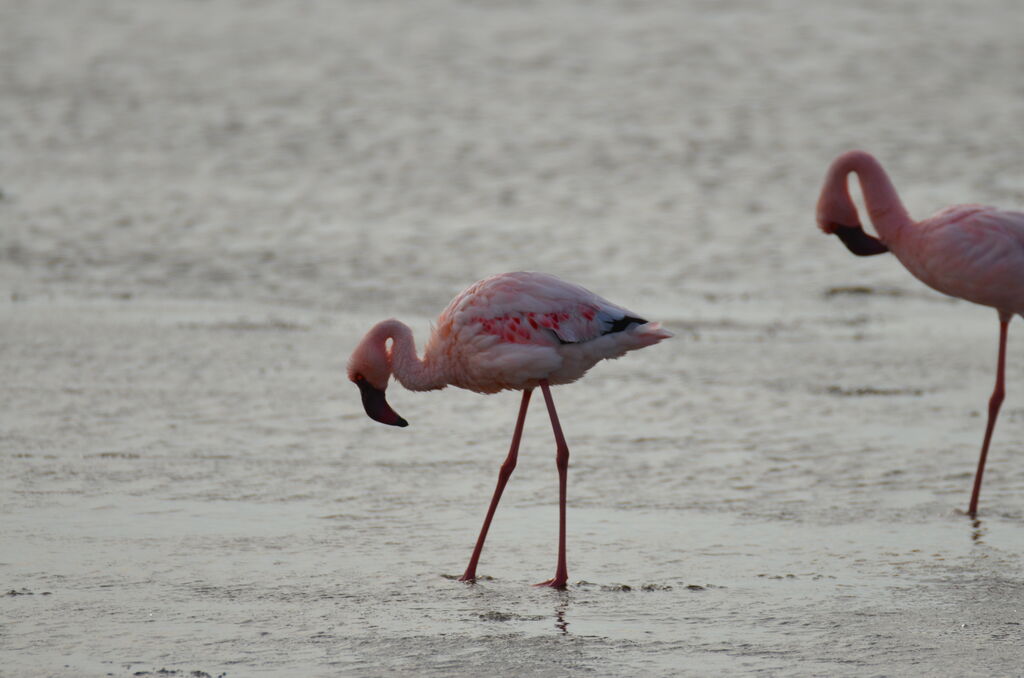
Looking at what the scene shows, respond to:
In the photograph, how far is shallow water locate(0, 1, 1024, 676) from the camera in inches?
205

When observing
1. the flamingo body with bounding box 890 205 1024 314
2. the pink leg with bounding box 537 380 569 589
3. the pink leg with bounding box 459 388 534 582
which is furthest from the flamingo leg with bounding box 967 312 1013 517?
the pink leg with bounding box 459 388 534 582

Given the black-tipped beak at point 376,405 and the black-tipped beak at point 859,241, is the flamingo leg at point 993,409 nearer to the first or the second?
the black-tipped beak at point 859,241

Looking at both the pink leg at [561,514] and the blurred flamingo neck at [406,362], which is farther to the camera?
the blurred flamingo neck at [406,362]

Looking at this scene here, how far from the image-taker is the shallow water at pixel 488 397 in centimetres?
520

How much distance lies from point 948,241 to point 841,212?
1.75ft

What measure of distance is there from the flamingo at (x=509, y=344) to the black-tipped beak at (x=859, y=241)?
1.85m

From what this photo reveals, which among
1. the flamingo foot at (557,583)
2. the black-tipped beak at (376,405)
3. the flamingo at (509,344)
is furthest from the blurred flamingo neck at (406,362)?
the flamingo foot at (557,583)

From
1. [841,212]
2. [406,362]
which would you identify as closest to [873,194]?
[841,212]

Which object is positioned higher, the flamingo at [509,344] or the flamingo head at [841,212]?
the flamingo head at [841,212]

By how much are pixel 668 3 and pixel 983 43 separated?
183 inches

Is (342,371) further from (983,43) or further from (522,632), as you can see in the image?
(983,43)

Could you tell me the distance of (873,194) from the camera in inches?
297

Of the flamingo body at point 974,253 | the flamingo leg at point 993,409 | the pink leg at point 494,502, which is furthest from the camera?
the flamingo body at point 974,253

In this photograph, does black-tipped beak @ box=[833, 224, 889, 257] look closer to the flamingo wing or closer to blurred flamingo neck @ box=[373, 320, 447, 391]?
the flamingo wing
